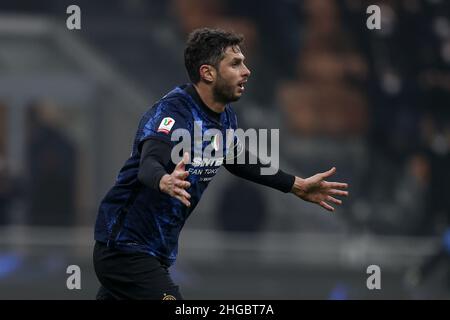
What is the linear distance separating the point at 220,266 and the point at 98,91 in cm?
386

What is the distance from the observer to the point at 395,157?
626 inches

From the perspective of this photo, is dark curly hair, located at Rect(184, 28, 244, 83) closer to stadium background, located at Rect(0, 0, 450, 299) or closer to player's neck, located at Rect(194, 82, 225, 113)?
player's neck, located at Rect(194, 82, 225, 113)

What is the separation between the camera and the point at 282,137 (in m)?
16.4

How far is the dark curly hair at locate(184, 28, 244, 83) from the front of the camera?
6738mm

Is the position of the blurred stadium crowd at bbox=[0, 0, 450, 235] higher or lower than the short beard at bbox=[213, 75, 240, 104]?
higher

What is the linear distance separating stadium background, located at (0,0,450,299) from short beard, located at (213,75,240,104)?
754cm

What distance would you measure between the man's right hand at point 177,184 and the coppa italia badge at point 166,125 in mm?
400

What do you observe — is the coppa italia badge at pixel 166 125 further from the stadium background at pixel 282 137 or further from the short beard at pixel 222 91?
the stadium background at pixel 282 137

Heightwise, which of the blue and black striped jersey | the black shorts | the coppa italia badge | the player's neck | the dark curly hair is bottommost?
the black shorts

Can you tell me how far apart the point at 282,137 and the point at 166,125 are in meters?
10.0

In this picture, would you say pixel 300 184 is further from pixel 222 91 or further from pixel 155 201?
pixel 155 201

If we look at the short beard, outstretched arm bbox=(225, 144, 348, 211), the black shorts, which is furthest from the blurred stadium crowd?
the black shorts

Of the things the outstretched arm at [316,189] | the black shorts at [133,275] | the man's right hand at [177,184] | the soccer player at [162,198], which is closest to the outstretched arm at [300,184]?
the outstretched arm at [316,189]
